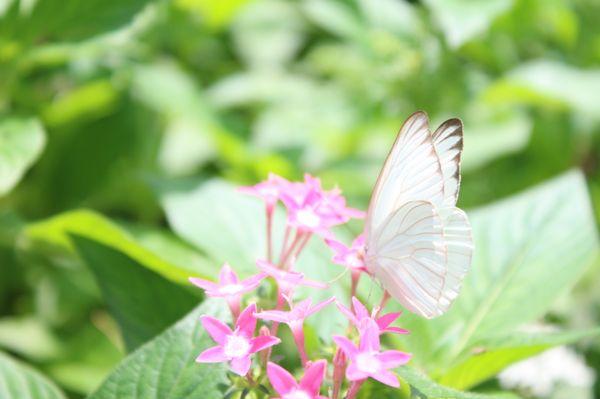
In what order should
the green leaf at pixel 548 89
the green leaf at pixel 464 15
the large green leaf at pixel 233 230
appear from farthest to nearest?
the green leaf at pixel 548 89 → the green leaf at pixel 464 15 → the large green leaf at pixel 233 230

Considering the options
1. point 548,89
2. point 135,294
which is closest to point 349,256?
point 135,294

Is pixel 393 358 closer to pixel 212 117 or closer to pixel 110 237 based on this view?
pixel 110 237

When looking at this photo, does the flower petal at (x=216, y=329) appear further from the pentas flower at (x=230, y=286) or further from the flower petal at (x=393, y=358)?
the flower petal at (x=393, y=358)

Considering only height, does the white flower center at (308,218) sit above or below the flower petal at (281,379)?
above

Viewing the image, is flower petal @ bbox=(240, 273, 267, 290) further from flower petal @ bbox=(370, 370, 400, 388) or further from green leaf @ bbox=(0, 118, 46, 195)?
green leaf @ bbox=(0, 118, 46, 195)

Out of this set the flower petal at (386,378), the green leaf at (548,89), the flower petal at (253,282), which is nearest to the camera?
the flower petal at (386,378)

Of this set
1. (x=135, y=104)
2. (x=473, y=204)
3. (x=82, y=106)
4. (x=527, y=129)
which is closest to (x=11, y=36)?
(x=82, y=106)

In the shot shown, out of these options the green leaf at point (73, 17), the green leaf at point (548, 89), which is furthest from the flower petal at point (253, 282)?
the green leaf at point (548, 89)
